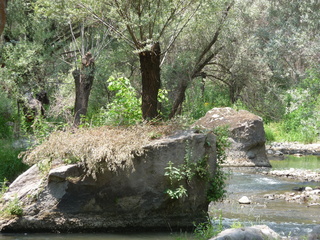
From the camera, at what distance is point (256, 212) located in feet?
32.1

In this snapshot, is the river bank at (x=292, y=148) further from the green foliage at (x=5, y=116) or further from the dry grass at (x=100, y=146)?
the dry grass at (x=100, y=146)

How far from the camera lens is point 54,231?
782cm

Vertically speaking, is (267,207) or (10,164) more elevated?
(10,164)

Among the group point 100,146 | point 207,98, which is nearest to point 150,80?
point 100,146

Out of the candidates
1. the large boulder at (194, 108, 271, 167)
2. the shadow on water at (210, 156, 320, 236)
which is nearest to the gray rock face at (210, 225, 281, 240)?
the shadow on water at (210, 156, 320, 236)

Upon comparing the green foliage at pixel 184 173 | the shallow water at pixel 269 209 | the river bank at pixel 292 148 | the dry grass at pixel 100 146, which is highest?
the dry grass at pixel 100 146

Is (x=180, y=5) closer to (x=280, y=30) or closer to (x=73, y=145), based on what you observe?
Result: (x=73, y=145)

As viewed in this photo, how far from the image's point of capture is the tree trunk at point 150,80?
980cm

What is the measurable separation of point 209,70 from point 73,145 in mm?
17900

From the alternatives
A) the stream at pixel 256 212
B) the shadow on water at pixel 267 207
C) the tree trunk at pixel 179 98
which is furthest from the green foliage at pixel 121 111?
the tree trunk at pixel 179 98

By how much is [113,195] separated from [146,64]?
3.14 metres

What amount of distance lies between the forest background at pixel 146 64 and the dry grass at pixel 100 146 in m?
0.75

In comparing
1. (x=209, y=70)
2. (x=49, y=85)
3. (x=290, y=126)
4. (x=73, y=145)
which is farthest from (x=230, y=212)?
(x=290, y=126)

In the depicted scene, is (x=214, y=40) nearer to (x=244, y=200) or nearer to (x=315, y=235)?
(x=244, y=200)
